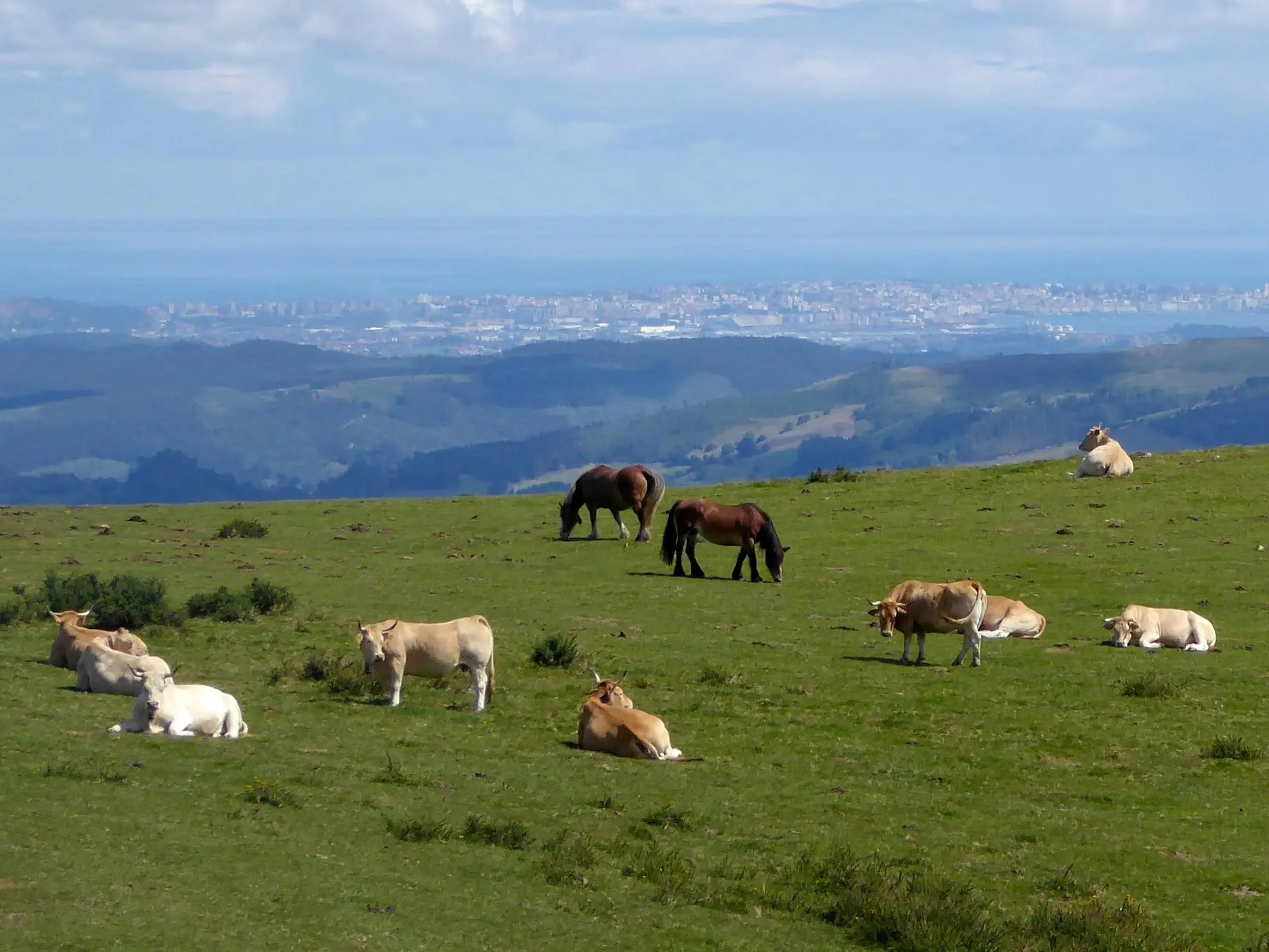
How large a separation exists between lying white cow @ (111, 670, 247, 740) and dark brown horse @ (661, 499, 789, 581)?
15321 millimetres

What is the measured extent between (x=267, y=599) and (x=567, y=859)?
1429 centimetres

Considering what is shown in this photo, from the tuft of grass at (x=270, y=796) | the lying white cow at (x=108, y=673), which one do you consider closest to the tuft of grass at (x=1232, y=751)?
the tuft of grass at (x=270, y=796)

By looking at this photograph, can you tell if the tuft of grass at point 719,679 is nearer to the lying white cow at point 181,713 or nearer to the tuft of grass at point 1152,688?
the tuft of grass at point 1152,688

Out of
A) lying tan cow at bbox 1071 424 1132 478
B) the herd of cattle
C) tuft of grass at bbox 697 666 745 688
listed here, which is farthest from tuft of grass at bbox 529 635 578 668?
lying tan cow at bbox 1071 424 1132 478

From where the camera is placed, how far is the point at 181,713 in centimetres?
1594

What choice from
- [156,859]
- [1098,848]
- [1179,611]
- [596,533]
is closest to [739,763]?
[1098,848]

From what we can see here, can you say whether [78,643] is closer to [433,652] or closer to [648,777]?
[433,652]

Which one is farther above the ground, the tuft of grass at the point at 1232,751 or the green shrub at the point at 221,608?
the tuft of grass at the point at 1232,751

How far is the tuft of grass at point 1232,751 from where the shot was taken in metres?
16.9

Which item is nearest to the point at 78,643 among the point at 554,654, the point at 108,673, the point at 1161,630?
the point at 108,673

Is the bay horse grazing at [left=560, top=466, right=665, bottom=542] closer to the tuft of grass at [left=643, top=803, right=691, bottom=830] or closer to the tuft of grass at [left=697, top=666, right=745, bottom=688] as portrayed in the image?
the tuft of grass at [left=697, top=666, right=745, bottom=688]

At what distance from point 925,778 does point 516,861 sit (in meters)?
5.42

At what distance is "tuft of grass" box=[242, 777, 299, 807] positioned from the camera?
1349 cm

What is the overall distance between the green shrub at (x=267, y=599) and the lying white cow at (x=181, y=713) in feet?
29.9
